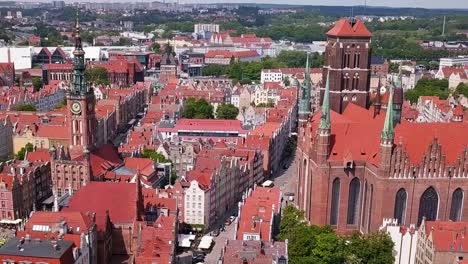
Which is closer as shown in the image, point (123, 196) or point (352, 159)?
point (123, 196)

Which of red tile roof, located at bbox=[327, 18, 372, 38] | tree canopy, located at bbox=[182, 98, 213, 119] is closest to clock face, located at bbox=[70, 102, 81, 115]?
red tile roof, located at bbox=[327, 18, 372, 38]

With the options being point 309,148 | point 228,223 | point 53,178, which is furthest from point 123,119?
point 309,148

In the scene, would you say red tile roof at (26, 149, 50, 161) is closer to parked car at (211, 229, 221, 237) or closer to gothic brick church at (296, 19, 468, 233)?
parked car at (211, 229, 221, 237)

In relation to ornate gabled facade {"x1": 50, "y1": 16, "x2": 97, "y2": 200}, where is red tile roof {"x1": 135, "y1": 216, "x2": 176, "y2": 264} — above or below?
below

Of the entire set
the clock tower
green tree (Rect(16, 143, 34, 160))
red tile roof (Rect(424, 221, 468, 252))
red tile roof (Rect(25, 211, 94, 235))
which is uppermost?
the clock tower

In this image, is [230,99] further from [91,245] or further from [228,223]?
[91,245]

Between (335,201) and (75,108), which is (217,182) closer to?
(335,201)

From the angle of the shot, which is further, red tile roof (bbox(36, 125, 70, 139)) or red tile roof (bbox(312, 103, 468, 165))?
red tile roof (bbox(36, 125, 70, 139))

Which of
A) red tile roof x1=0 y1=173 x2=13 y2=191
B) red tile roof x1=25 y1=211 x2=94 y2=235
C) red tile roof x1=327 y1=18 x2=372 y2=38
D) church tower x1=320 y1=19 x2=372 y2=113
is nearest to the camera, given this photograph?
red tile roof x1=25 y1=211 x2=94 y2=235
